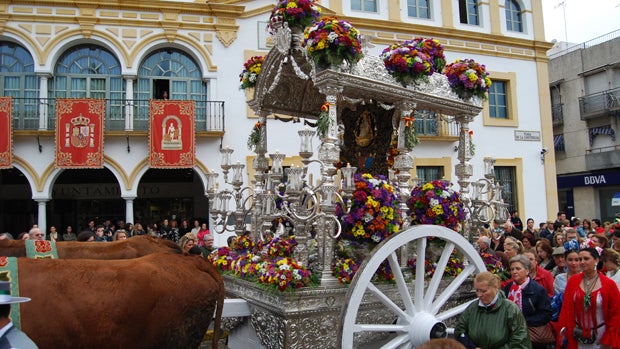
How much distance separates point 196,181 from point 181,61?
4800 millimetres

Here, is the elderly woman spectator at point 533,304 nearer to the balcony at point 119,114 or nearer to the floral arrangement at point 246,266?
the floral arrangement at point 246,266

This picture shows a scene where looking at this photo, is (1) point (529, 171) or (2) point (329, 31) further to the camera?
(1) point (529, 171)

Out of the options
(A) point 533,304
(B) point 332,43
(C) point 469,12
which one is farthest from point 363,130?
(C) point 469,12

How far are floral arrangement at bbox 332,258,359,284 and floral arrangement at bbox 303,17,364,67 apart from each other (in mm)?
2101

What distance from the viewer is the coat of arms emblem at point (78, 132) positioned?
46.5 ft

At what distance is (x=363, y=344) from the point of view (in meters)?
4.65

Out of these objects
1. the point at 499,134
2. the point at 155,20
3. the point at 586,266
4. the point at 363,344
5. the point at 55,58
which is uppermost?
the point at 155,20

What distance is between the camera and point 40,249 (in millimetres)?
4129

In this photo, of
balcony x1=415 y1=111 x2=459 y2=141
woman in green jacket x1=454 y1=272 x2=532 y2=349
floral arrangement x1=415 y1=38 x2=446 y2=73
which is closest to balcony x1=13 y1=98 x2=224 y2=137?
balcony x1=415 y1=111 x2=459 y2=141

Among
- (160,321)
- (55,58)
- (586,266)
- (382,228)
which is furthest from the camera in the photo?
(55,58)

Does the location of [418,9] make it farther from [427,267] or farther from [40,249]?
[40,249]

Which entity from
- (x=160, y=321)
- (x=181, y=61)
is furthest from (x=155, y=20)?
(x=160, y=321)

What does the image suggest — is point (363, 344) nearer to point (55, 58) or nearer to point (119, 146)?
point (119, 146)

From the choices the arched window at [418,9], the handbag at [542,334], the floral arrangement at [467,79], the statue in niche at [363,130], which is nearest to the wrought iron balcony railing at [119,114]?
the arched window at [418,9]
